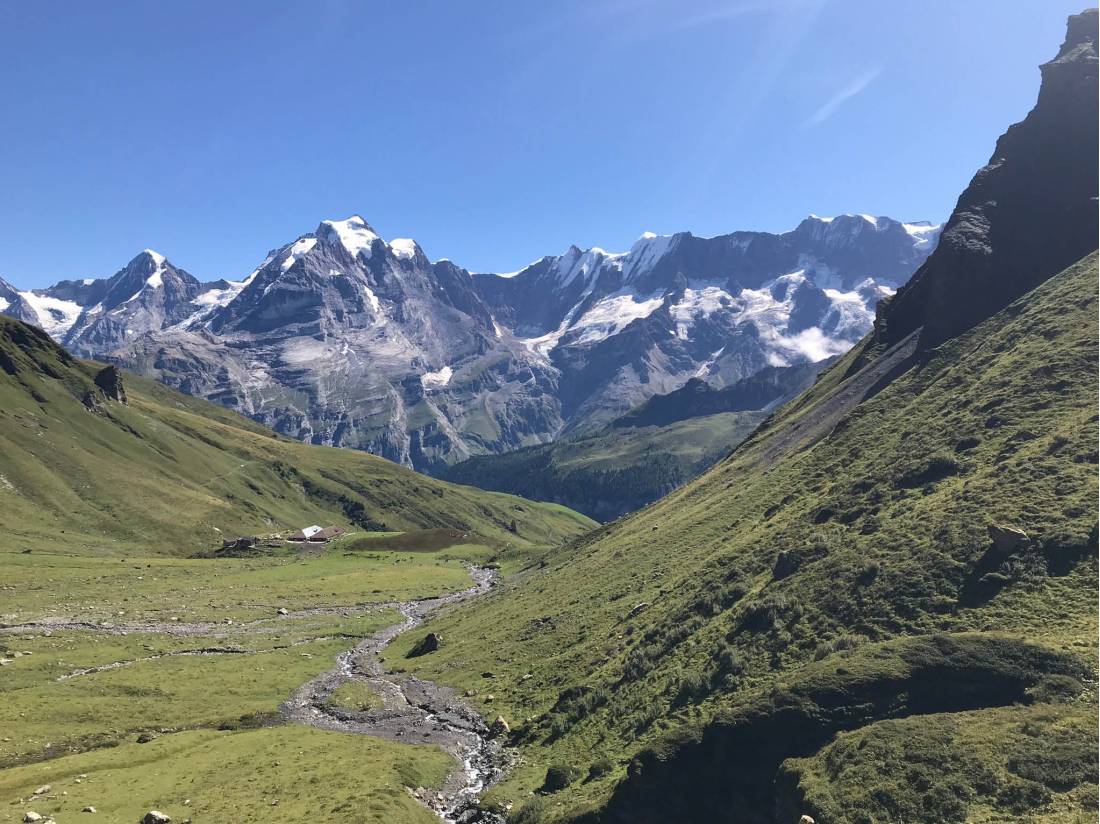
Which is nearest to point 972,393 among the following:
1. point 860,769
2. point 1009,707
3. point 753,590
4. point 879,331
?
point 753,590

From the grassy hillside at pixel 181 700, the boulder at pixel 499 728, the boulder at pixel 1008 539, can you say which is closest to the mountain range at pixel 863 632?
the boulder at pixel 1008 539

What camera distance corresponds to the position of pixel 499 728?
53531mm

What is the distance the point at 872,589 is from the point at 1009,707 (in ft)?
44.7

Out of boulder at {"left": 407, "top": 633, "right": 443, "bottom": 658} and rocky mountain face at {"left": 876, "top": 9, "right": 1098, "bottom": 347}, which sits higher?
rocky mountain face at {"left": 876, "top": 9, "right": 1098, "bottom": 347}

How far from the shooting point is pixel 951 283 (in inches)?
4395

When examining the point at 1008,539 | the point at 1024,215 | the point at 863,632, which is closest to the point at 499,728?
the point at 863,632

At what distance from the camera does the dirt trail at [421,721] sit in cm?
4284

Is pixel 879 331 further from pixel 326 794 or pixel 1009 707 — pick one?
pixel 326 794

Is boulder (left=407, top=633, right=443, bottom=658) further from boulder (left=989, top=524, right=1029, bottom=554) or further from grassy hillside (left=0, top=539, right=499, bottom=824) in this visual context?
boulder (left=989, top=524, right=1029, bottom=554)

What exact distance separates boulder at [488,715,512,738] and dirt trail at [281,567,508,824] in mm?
473

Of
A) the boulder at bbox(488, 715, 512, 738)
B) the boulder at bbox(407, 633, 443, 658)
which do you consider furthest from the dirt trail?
the boulder at bbox(407, 633, 443, 658)

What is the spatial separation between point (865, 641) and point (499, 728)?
99.8 feet

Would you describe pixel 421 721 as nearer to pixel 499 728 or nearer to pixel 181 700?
pixel 499 728

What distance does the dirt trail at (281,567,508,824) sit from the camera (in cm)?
4284
